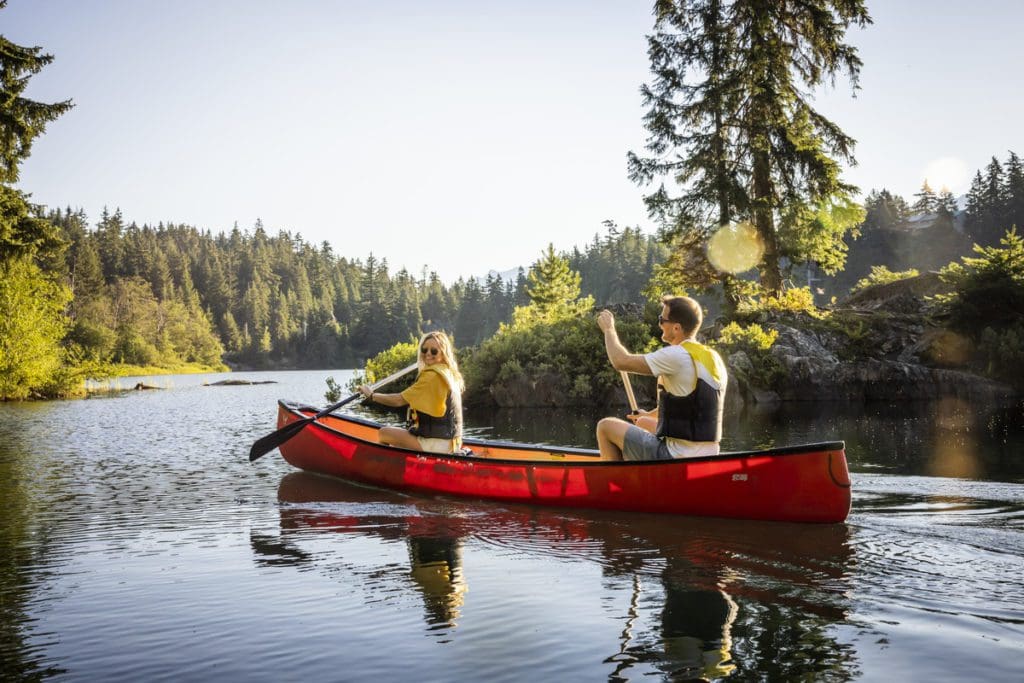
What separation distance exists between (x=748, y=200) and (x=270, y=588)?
78.5ft

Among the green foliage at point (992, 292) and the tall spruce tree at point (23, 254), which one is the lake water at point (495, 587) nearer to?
the green foliage at point (992, 292)

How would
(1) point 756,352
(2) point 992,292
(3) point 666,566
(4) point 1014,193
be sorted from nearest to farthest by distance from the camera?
(3) point 666,566, (2) point 992,292, (1) point 756,352, (4) point 1014,193

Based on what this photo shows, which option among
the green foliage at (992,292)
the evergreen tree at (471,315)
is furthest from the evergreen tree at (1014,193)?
the evergreen tree at (471,315)

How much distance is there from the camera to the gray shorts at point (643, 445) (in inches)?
302

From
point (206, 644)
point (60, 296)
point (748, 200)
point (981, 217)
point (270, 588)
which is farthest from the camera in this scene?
point (981, 217)

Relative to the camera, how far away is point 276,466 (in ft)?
43.3

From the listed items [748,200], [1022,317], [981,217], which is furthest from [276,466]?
[981,217]

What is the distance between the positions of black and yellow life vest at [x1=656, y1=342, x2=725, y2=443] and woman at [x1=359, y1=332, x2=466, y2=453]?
2.77m

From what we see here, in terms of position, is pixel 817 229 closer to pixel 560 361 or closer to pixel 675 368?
pixel 560 361

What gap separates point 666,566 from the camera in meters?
6.23

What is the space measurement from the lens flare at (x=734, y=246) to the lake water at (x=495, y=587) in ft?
55.6

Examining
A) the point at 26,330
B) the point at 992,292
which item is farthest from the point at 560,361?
the point at 26,330

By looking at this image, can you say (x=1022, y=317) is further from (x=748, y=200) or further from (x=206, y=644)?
(x=206, y=644)

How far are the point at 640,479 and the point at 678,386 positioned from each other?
1149 mm
